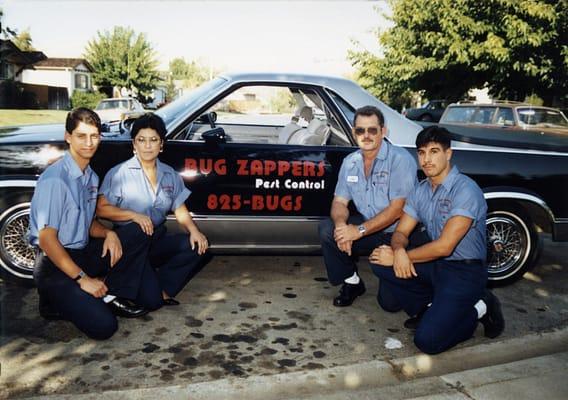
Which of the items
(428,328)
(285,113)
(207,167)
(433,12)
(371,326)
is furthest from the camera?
(433,12)

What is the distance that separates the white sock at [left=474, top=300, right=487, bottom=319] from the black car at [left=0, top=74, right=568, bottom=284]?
3.89 ft

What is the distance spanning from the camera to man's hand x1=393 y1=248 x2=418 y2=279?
3.48 m

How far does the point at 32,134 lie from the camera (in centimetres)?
428

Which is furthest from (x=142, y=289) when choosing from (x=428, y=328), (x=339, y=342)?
(x=428, y=328)

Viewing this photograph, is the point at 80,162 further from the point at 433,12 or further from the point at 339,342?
the point at 433,12

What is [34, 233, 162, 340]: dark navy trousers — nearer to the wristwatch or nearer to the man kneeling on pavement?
the wristwatch

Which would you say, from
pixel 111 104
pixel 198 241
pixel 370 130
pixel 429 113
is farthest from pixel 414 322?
pixel 111 104

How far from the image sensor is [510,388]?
9.30 feet

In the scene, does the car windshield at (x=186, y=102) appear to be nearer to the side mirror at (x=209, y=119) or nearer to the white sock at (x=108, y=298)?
the side mirror at (x=209, y=119)

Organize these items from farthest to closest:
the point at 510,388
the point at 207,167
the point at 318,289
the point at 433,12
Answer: the point at 433,12, the point at 318,289, the point at 207,167, the point at 510,388

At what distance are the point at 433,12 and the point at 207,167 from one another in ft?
56.1

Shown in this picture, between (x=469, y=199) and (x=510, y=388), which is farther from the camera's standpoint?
(x=469, y=199)

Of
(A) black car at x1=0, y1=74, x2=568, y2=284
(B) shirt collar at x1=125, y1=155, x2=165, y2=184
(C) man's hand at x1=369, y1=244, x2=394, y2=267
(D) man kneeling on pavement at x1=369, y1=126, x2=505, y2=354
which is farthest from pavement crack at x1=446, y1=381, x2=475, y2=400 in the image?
(B) shirt collar at x1=125, y1=155, x2=165, y2=184

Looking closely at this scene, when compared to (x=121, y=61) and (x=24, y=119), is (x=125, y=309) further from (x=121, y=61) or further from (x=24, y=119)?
(x=121, y=61)
